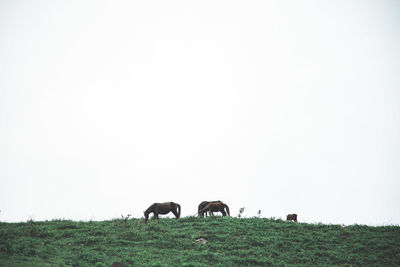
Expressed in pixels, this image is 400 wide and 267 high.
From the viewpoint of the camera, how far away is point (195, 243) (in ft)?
64.5

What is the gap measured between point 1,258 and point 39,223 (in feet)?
24.5

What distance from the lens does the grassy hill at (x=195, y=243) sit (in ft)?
55.7

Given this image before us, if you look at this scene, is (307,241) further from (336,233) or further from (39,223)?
(39,223)

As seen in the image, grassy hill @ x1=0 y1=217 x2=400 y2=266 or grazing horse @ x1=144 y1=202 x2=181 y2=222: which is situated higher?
grazing horse @ x1=144 y1=202 x2=181 y2=222

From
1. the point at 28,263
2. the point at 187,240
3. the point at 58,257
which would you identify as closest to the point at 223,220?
the point at 187,240

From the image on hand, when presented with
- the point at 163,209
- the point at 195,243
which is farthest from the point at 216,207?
the point at 195,243

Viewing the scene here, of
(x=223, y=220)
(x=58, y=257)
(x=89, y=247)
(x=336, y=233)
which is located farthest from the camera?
(x=223, y=220)

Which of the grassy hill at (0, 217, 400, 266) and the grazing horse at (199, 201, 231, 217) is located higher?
the grazing horse at (199, 201, 231, 217)

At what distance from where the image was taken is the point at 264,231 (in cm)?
2209

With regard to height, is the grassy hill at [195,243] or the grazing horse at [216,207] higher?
the grazing horse at [216,207]

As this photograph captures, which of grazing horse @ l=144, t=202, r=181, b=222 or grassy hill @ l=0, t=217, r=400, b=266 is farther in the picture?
grazing horse @ l=144, t=202, r=181, b=222

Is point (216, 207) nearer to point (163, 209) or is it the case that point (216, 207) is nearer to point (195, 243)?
point (163, 209)

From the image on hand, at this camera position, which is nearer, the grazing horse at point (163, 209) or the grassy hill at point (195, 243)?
the grassy hill at point (195, 243)

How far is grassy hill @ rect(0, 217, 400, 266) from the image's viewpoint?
16969 mm
